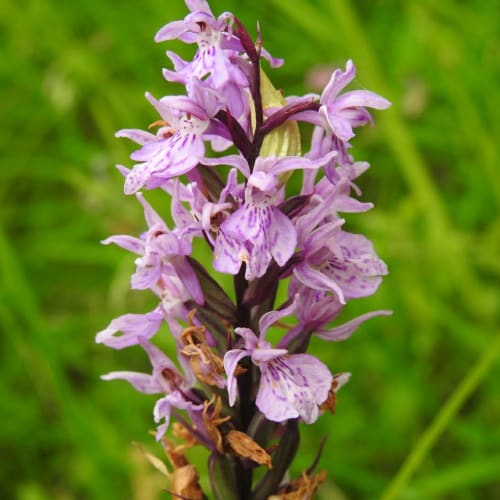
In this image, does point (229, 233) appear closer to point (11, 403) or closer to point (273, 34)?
point (11, 403)

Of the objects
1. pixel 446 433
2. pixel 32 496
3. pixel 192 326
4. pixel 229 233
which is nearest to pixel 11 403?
pixel 32 496

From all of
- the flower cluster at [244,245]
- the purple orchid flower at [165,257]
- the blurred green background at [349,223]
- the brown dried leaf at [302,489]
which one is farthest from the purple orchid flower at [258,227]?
the blurred green background at [349,223]

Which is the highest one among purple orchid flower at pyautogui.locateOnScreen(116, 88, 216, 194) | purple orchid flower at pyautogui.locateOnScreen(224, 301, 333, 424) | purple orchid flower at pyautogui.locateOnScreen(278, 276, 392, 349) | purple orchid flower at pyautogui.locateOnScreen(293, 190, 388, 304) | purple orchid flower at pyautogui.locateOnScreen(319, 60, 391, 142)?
purple orchid flower at pyautogui.locateOnScreen(319, 60, 391, 142)

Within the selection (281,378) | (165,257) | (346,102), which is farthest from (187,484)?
(346,102)

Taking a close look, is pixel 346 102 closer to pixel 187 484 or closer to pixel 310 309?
pixel 310 309

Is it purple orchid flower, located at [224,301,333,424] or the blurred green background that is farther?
the blurred green background

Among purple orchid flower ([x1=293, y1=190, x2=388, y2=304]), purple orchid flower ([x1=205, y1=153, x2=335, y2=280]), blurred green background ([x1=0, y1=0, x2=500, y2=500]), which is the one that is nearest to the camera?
purple orchid flower ([x1=205, y1=153, x2=335, y2=280])

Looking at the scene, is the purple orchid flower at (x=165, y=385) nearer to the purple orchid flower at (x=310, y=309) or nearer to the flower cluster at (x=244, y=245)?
the flower cluster at (x=244, y=245)

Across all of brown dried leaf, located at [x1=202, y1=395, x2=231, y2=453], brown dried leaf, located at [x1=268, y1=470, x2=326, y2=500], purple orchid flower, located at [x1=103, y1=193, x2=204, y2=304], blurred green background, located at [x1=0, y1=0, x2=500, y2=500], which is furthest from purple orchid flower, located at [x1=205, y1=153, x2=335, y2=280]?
blurred green background, located at [x1=0, y1=0, x2=500, y2=500]

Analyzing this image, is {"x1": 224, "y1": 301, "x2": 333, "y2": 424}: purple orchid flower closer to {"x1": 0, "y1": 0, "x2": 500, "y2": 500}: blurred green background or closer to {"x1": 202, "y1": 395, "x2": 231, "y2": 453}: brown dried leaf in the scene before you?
{"x1": 202, "y1": 395, "x2": 231, "y2": 453}: brown dried leaf
